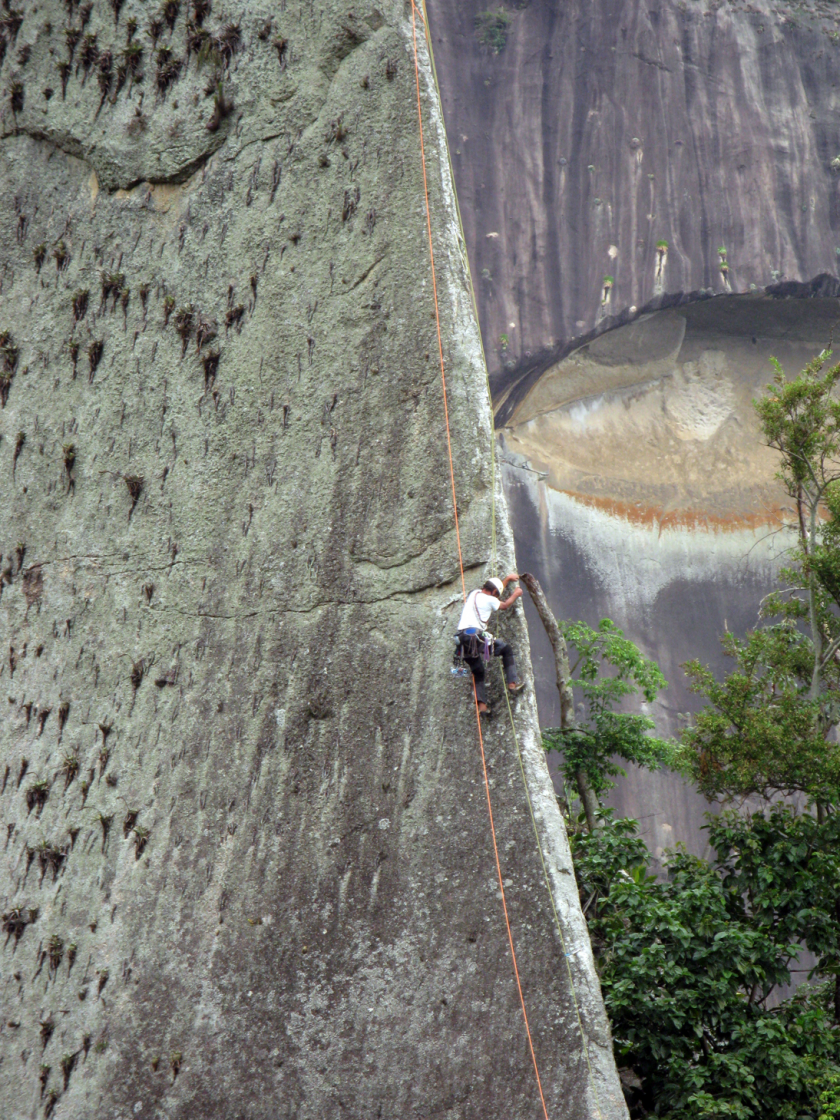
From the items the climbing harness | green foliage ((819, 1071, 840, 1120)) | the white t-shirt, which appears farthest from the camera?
green foliage ((819, 1071, 840, 1120))

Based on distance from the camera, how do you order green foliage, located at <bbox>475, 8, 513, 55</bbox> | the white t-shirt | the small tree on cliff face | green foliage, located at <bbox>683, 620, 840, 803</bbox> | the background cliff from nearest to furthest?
the white t-shirt → green foliage, located at <bbox>683, 620, 840, 803</bbox> → the small tree on cliff face → the background cliff → green foliage, located at <bbox>475, 8, 513, 55</bbox>

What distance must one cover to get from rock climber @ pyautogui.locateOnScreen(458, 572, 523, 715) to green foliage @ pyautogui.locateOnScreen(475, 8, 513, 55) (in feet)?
72.8

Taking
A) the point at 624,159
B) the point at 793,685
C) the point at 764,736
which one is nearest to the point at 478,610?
the point at 764,736

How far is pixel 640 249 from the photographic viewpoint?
942 inches

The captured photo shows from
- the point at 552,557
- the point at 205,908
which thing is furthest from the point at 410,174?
the point at 552,557

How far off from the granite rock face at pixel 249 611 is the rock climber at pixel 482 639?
198 mm

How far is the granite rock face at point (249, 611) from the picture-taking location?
637 cm

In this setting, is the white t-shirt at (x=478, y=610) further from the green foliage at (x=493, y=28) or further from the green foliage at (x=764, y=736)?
the green foliage at (x=493, y=28)

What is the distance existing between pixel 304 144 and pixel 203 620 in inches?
155

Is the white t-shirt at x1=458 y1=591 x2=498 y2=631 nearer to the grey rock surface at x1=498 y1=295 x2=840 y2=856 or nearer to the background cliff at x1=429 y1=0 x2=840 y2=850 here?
the grey rock surface at x1=498 y1=295 x2=840 y2=856

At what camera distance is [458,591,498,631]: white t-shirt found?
256 inches

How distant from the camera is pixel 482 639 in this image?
6.46 meters

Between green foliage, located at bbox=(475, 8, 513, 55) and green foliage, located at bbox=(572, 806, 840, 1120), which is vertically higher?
green foliage, located at bbox=(475, 8, 513, 55)

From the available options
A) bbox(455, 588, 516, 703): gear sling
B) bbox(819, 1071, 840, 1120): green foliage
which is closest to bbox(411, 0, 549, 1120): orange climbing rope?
bbox(455, 588, 516, 703): gear sling
